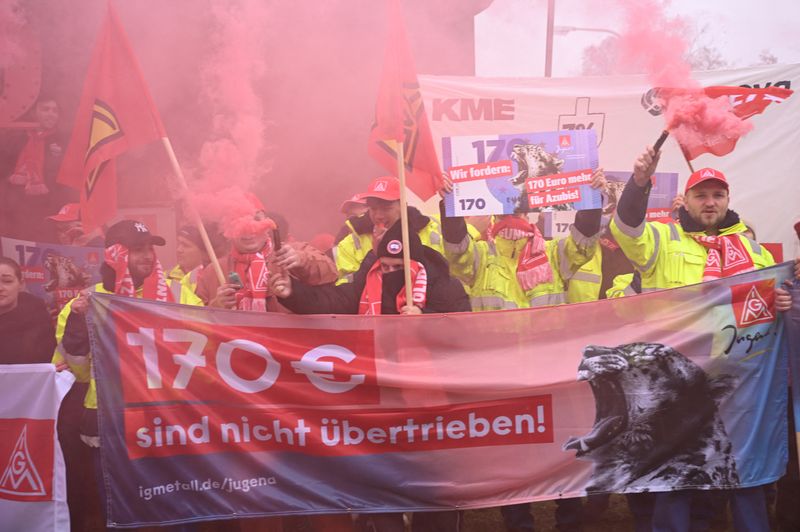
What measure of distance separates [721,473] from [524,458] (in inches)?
32.6

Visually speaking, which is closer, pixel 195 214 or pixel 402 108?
pixel 195 214

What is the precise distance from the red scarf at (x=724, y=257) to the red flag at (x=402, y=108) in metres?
1.37

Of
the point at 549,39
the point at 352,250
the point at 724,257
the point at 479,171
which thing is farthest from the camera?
the point at 549,39

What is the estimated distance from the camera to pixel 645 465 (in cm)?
345

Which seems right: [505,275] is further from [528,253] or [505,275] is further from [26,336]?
[26,336]

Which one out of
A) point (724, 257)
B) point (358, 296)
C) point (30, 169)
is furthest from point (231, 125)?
point (30, 169)

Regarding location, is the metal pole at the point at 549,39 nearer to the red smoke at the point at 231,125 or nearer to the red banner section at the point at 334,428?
the red smoke at the point at 231,125

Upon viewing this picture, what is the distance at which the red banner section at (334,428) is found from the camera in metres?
3.34

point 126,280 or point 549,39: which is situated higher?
point 549,39

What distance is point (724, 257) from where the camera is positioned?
391 cm

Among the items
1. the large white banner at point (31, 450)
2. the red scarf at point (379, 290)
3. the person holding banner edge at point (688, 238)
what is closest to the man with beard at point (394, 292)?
the red scarf at point (379, 290)

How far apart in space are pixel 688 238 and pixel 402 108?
1.54 meters

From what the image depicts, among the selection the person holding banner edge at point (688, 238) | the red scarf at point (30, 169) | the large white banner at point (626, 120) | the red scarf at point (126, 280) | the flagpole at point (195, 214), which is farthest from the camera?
the red scarf at point (30, 169)

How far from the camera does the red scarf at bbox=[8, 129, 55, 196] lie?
25.1 feet
